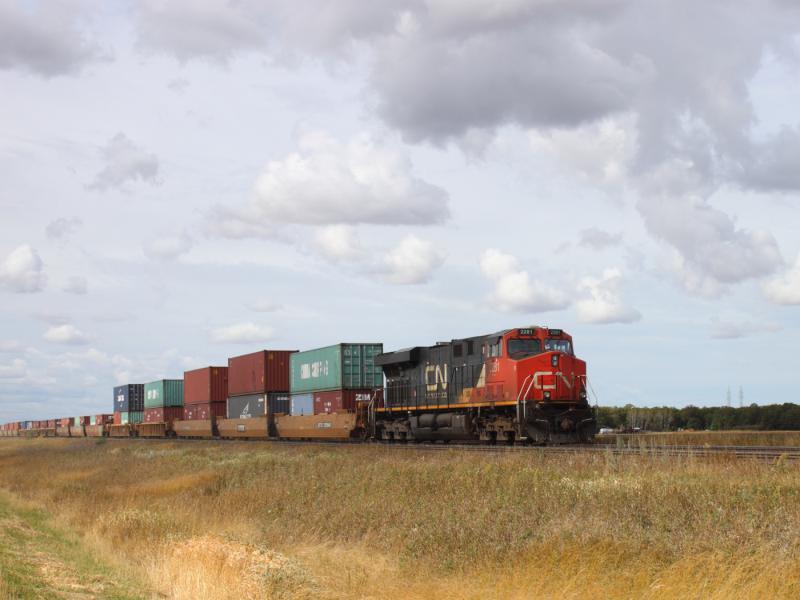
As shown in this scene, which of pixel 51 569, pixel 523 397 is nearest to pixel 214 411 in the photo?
pixel 523 397

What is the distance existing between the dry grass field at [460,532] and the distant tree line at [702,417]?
47201mm

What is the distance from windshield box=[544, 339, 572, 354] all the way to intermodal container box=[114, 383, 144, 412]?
5359 centimetres

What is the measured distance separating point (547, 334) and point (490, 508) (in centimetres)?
1571

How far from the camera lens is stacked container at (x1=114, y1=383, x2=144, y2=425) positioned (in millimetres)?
73812

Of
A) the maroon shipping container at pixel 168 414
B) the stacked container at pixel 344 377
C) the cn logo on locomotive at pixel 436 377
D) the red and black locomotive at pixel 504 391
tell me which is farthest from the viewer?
the maroon shipping container at pixel 168 414

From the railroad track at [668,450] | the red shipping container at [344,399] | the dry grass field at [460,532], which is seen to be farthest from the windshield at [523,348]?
the red shipping container at [344,399]

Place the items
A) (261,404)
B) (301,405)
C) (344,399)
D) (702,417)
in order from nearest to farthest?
(344,399) → (301,405) → (261,404) → (702,417)

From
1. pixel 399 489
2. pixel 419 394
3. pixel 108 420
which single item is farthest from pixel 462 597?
pixel 108 420

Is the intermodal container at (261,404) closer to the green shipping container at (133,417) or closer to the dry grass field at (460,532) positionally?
the green shipping container at (133,417)

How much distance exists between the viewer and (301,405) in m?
45.5

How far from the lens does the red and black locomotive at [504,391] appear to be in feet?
88.5

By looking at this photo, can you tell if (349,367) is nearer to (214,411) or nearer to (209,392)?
(214,411)

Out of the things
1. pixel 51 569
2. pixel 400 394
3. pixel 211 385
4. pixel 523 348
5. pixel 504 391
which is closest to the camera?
pixel 51 569

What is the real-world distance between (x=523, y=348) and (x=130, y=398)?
54810mm
